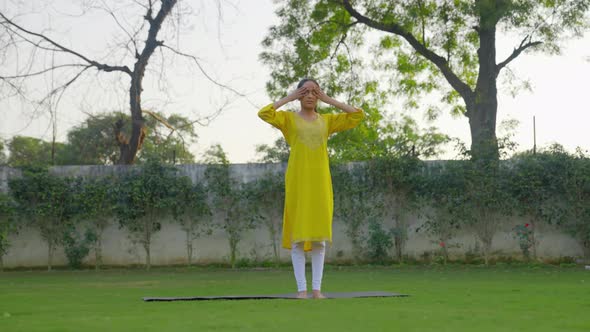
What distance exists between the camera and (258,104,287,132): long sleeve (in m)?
6.60

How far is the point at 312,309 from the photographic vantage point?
Answer: 17.4ft

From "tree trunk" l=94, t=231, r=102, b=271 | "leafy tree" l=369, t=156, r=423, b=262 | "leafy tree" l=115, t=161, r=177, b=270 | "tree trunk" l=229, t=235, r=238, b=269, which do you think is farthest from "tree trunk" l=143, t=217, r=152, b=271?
"leafy tree" l=369, t=156, r=423, b=262

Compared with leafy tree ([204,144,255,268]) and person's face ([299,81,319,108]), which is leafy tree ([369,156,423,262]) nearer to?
leafy tree ([204,144,255,268])

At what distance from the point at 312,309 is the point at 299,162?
1669 millimetres

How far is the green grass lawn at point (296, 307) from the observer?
4355mm

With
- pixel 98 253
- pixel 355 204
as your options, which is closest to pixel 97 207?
pixel 98 253

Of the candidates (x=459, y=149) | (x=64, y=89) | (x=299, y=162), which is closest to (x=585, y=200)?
(x=459, y=149)

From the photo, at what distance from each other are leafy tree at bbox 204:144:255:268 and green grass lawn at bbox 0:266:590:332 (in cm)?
313

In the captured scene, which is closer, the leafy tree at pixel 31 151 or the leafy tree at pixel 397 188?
the leafy tree at pixel 397 188

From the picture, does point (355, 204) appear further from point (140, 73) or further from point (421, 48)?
point (140, 73)

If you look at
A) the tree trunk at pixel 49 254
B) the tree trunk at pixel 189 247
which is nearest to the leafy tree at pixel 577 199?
the tree trunk at pixel 189 247

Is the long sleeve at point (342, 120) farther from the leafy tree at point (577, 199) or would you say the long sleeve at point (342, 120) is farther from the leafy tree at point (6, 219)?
the leafy tree at point (6, 219)

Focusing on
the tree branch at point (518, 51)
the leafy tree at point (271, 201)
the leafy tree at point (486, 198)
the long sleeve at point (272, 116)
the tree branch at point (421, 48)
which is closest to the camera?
the long sleeve at point (272, 116)

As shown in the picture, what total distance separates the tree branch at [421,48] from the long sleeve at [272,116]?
9.67 meters
